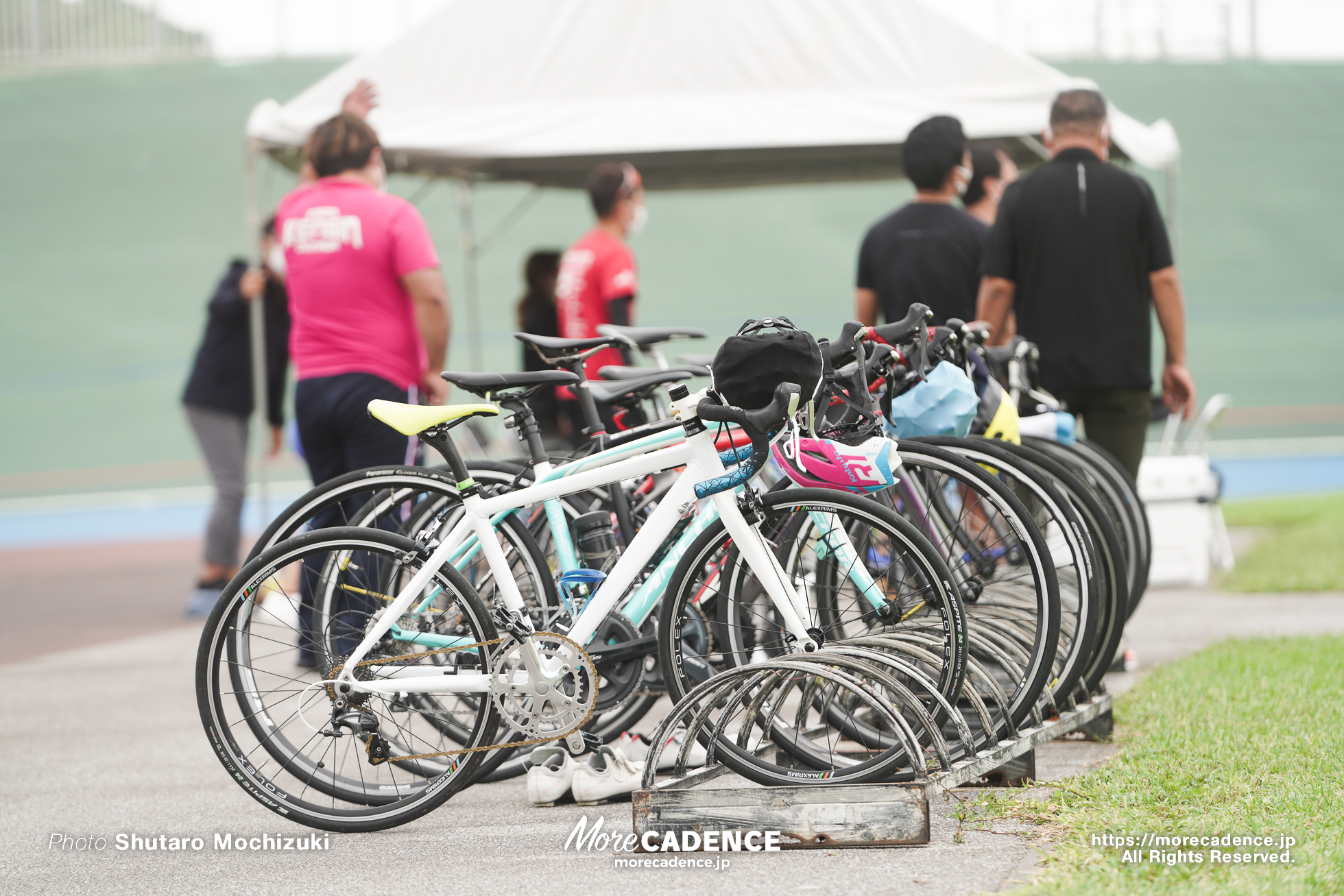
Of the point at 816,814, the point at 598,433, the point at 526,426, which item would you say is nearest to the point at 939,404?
the point at 598,433

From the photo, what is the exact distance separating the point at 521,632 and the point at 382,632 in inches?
13.3

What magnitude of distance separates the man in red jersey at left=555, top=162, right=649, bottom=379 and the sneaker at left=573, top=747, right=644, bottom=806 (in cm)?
314

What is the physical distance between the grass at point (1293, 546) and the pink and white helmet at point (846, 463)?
16.6 ft

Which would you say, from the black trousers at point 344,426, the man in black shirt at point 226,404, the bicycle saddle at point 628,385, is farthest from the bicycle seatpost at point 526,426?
the man in black shirt at point 226,404

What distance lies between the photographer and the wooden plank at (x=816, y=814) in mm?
3021

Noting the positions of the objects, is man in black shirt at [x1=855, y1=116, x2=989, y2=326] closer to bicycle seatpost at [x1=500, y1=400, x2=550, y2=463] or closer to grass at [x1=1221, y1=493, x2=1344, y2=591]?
bicycle seatpost at [x1=500, y1=400, x2=550, y2=463]

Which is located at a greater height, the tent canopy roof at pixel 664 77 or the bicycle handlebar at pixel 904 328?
the tent canopy roof at pixel 664 77

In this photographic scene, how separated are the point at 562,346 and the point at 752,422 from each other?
0.90 metres

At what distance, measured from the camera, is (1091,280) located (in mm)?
5035

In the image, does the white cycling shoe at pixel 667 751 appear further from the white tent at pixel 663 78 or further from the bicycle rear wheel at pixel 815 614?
the white tent at pixel 663 78

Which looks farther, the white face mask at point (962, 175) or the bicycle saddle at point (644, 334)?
the white face mask at point (962, 175)

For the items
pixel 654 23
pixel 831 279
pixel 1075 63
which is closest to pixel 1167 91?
pixel 1075 63

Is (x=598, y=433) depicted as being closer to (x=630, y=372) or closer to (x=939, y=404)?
(x=630, y=372)

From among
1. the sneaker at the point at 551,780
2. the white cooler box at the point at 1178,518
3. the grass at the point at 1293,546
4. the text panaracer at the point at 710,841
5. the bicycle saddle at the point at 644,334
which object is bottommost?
the grass at the point at 1293,546
